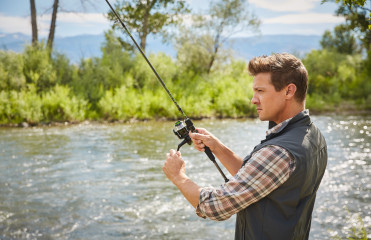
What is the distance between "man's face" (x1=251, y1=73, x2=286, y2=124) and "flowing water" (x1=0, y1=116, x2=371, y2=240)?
3263 millimetres

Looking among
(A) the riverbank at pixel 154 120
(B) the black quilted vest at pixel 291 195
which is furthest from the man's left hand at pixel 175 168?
(A) the riverbank at pixel 154 120

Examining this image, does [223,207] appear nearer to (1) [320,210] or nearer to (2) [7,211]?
(1) [320,210]

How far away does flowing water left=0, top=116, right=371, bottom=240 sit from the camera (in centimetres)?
568

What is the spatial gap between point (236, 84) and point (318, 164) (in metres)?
20.1

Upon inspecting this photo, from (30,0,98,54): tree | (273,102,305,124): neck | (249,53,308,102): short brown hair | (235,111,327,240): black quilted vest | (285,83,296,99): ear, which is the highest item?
(30,0,98,54): tree

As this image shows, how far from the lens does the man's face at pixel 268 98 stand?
189cm

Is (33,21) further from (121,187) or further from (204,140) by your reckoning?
(204,140)

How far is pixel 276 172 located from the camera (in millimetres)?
1700

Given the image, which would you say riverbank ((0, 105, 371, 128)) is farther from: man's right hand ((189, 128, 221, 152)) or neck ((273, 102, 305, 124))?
neck ((273, 102, 305, 124))

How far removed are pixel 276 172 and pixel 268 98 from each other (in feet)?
1.28

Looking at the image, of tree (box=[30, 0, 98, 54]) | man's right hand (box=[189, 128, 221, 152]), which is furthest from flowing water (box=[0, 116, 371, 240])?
tree (box=[30, 0, 98, 54])

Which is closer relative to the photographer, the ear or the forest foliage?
the ear

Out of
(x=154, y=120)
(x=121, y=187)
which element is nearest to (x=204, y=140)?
(x=121, y=187)

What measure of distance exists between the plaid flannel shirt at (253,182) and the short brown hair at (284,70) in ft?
0.58
